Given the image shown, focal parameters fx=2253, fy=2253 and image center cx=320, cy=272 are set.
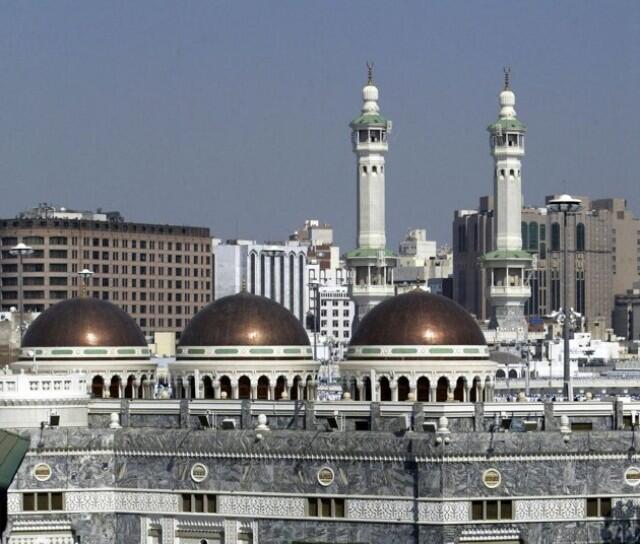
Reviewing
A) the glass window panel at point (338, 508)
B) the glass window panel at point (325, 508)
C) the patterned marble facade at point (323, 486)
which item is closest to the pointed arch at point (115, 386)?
the patterned marble facade at point (323, 486)

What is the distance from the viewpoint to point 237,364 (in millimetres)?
62781

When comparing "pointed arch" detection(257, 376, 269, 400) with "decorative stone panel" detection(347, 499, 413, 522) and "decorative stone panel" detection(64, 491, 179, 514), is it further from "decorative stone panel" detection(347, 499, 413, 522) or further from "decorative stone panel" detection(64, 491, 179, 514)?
"decorative stone panel" detection(347, 499, 413, 522)

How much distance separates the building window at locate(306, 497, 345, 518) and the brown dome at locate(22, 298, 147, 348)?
47.6 feet

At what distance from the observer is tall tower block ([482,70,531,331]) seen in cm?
12912

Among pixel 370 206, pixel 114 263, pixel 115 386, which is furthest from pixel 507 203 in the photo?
pixel 115 386

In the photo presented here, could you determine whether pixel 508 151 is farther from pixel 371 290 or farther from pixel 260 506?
pixel 260 506

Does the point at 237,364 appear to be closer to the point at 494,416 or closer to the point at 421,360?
the point at 421,360

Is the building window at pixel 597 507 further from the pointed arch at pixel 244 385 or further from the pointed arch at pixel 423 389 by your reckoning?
the pointed arch at pixel 244 385

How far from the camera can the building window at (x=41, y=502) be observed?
5384 cm

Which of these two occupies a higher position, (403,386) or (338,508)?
(403,386)

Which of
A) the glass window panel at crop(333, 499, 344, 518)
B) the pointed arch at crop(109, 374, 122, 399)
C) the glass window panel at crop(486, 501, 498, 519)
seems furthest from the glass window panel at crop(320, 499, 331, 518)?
the pointed arch at crop(109, 374, 122, 399)

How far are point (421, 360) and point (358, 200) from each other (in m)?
63.3

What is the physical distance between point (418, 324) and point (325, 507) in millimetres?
10942

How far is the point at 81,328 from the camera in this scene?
64.4 metres
